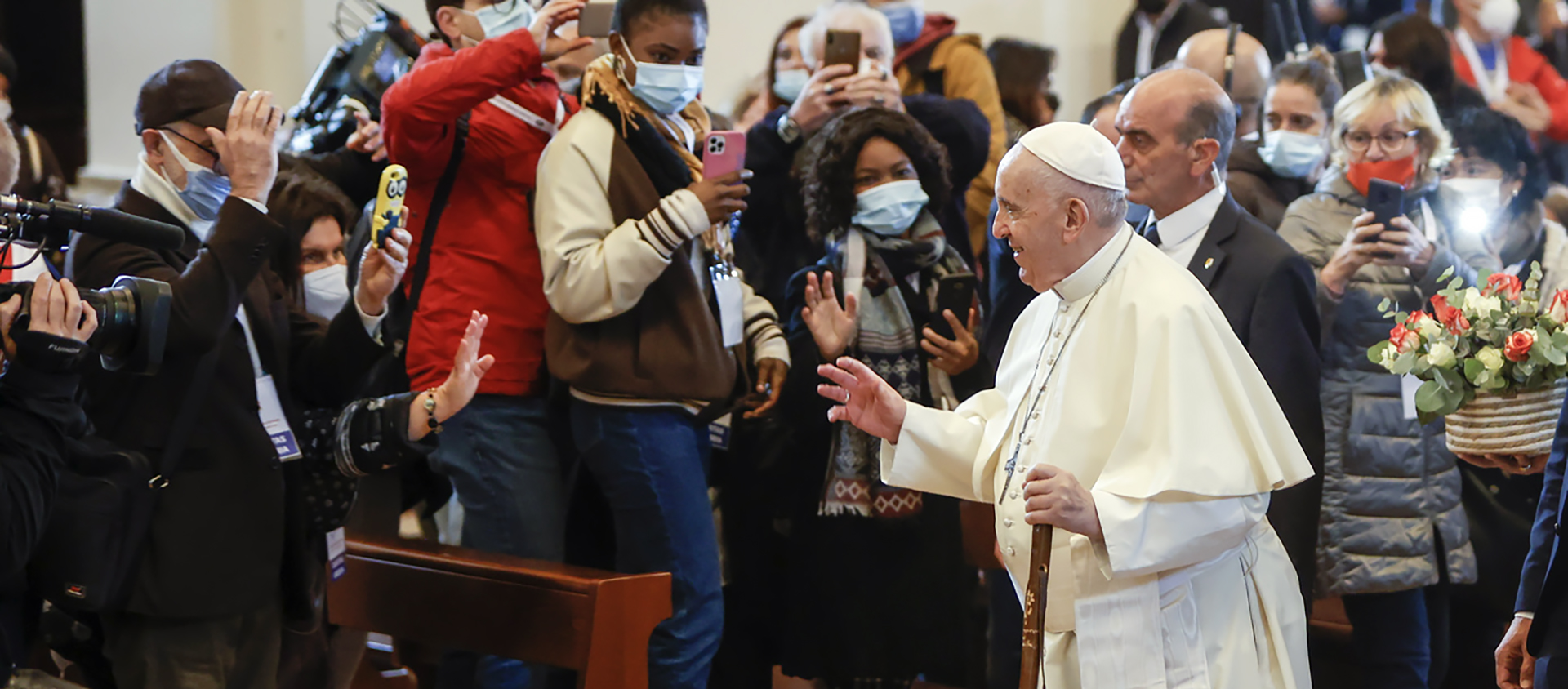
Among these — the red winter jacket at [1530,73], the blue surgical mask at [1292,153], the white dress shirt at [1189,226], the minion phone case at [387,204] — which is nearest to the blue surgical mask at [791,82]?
the blue surgical mask at [1292,153]

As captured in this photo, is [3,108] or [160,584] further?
[3,108]

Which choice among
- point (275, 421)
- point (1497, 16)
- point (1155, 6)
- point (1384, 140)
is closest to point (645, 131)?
point (275, 421)

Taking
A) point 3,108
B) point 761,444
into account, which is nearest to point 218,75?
point 761,444

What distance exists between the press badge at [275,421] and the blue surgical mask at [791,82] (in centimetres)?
236

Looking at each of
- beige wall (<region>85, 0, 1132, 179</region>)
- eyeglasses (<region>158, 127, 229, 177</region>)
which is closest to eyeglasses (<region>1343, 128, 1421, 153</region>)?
eyeglasses (<region>158, 127, 229, 177</region>)

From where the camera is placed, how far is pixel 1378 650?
3.94 m

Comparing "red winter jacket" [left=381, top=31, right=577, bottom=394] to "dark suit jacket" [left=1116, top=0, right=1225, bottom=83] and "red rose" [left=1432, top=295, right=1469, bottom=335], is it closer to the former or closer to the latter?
"red rose" [left=1432, top=295, right=1469, bottom=335]

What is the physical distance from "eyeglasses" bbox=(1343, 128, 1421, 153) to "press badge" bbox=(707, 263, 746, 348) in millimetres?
1854

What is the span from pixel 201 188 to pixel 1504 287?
9.05 ft

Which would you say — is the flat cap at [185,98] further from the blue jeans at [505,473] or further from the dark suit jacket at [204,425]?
the blue jeans at [505,473]

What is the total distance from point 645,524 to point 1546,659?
2003 millimetres

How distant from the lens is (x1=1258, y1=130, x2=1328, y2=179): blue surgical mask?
15.0 feet

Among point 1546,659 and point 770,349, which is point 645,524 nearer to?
point 770,349

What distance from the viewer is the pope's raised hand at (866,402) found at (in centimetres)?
271
